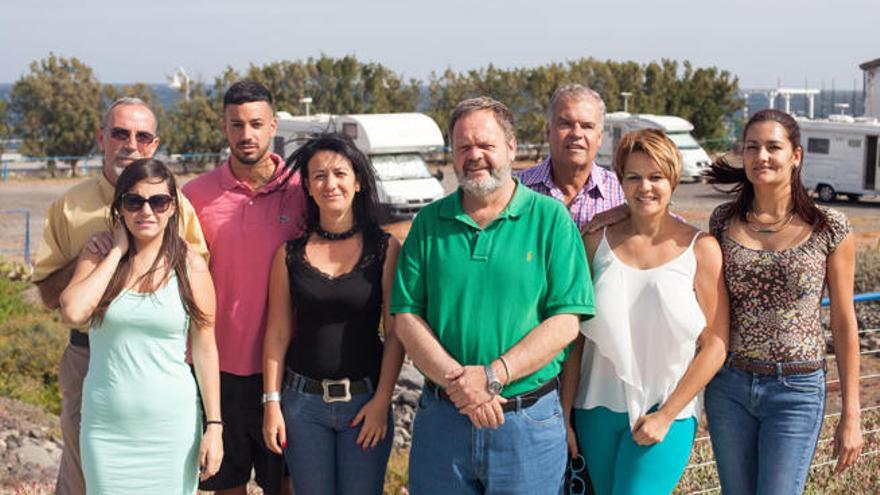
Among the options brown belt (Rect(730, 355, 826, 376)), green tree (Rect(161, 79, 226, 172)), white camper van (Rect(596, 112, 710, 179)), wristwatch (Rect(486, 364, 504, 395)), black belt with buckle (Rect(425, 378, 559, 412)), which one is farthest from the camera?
green tree (Rect(161, 79, 226, 172))

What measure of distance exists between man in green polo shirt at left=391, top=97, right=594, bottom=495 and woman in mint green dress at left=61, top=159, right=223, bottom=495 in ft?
2.82

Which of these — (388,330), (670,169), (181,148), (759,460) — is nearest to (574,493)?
(759,460)

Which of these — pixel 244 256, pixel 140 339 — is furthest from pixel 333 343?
pixel 140 339

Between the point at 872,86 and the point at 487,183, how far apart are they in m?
33.7

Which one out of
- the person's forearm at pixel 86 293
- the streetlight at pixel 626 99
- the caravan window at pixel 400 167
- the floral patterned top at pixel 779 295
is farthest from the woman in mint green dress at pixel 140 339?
the streetlight at pixel 626 99

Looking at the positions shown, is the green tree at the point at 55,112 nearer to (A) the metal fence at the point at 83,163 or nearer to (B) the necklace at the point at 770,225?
(A) the metal fence at the point at 83,163

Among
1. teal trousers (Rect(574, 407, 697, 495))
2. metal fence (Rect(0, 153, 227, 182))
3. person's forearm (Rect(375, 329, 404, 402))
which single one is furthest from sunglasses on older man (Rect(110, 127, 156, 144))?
metal fence (Rect(0, 153, 227, 182))

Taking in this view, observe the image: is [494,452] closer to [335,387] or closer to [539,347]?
[539,347]

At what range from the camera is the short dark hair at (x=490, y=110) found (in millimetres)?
3914

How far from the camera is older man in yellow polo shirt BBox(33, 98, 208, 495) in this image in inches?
171

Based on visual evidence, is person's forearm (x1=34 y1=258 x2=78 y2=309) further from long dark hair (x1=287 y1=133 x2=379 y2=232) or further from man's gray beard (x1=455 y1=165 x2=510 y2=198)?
man's gray beard (x1=455 y1=165 x2=510 y2=198)

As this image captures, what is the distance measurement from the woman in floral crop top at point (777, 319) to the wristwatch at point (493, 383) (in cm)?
99

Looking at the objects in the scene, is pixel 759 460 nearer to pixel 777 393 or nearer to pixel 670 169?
pixel 777 393

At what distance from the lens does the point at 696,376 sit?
13.1 feet
